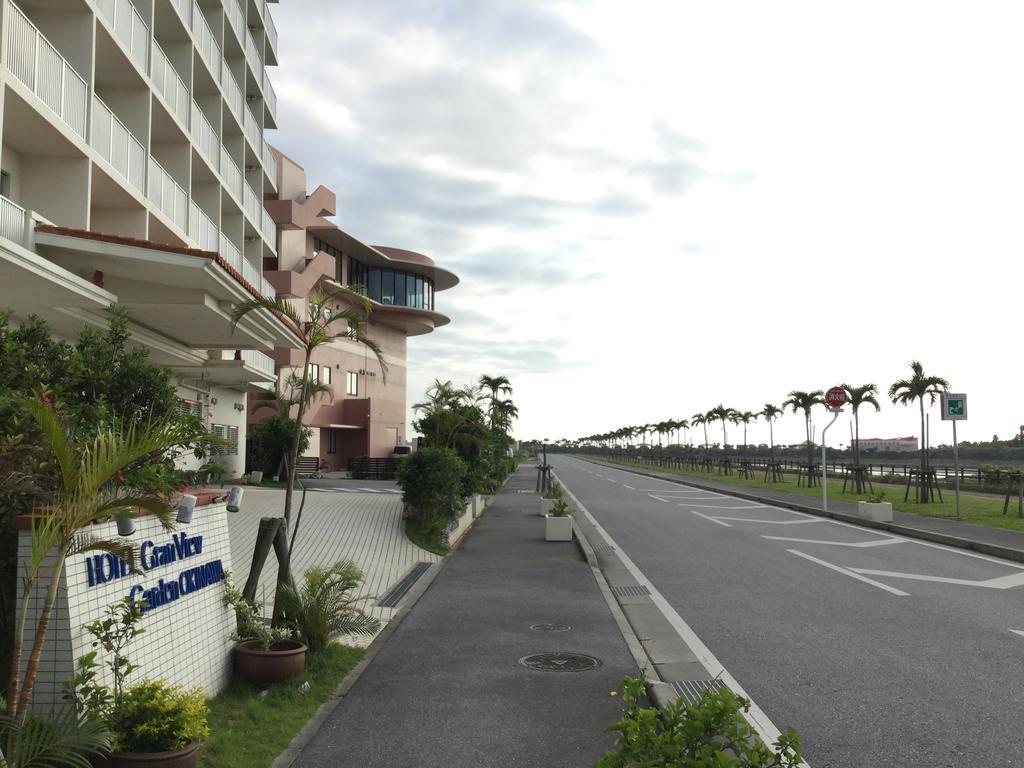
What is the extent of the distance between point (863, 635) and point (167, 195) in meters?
17.4

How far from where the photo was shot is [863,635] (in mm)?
7941

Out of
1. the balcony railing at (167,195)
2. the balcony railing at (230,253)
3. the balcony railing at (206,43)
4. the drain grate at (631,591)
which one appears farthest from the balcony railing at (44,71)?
the drain grate at (631,591)

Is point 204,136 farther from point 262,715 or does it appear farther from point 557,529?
point 262,715

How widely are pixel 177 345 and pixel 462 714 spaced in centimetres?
1502

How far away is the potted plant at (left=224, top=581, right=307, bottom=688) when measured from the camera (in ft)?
19.4

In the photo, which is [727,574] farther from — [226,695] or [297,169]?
[297,169]

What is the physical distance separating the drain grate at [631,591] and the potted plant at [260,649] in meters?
5.17

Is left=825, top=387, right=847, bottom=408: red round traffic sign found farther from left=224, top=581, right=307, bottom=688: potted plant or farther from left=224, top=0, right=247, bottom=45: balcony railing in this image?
left=224, top=0, right=247, bottom=45: balcony railing

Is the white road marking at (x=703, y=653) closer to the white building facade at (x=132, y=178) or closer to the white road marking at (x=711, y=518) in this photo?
the white road marking at (x=711, y=518)

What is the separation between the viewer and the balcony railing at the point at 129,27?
14852 millimetres

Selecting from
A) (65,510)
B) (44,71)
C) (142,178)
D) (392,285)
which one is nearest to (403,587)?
(65,510)

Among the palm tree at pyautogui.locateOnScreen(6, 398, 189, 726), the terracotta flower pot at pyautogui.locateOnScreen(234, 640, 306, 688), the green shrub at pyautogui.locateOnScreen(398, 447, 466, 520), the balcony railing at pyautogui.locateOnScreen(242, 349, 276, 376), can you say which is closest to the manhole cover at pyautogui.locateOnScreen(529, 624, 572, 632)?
the terracotta flower pot at pyautogui.locateOnScreen(234, 640, 306, 688)

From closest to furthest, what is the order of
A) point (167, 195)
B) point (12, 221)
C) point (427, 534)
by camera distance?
point (12, 221)
point (427, 534)
point (167, 195)

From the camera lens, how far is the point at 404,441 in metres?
58.4
